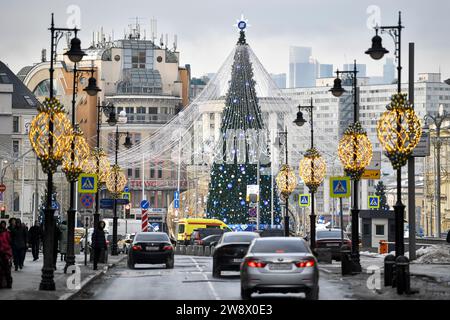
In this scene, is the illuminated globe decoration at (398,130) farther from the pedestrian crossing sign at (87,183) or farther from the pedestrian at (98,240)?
the pedestrian at (98,240)

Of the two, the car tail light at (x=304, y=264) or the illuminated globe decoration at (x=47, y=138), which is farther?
the illuminated globe decoration at (x=47, y=138)

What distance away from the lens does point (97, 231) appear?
5131 centimetres

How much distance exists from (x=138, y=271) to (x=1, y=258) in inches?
640

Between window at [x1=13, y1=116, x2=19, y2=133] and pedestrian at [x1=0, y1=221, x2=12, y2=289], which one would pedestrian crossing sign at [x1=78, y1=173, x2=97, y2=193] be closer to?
pedestrian at [x1=0, y1=221, x2=12, y2=289]

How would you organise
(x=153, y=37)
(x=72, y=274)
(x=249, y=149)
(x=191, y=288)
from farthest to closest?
(x=153, y=37) < (x=249, y=149) < (x=72, y=274) < (x=191, y=288)

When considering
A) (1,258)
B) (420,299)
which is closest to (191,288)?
(1,258)

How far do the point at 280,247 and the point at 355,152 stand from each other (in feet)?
55.7

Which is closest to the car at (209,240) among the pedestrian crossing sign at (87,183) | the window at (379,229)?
the window at (379,229)

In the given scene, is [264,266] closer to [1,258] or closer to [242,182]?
[1,258]

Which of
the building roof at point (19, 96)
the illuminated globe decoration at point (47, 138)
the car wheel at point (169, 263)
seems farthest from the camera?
the building roof at point (19, 96)

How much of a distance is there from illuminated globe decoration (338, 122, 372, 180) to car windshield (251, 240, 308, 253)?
16.4 m

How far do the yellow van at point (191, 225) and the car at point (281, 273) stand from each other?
61654 mm

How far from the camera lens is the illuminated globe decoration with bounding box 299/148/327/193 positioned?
62281 millimetres

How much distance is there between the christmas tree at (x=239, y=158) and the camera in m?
95.9
